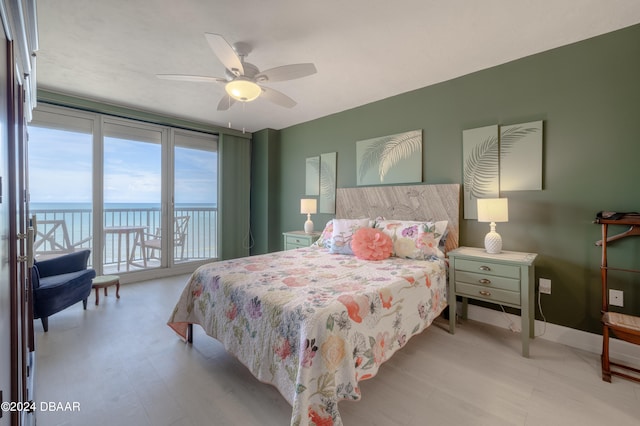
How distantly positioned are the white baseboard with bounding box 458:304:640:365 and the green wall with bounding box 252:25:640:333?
7cm

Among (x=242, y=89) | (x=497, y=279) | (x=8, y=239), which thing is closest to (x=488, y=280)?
(x=497, y=279)

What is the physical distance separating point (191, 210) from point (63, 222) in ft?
5.48

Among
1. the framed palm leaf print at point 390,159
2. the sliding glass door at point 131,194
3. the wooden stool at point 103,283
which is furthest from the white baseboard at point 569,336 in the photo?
the sliding glass door at point 131,194

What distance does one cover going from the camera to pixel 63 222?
12.1ft

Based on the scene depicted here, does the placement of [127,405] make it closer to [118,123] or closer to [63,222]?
[63,222]

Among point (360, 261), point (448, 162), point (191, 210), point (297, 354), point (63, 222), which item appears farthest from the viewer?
point (191, 210)

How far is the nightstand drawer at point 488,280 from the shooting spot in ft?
7.08

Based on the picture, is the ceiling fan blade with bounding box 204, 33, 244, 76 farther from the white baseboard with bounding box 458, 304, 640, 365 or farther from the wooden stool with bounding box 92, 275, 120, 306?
the white baseboard with bounding box 458, 304, 640, 365

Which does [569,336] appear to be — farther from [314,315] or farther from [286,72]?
[286,72]

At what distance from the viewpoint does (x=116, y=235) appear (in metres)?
4.29

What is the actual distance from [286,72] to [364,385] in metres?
2.34

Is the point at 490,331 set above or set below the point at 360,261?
below

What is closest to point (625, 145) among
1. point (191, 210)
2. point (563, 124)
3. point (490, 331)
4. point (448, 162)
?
point (563, 124)

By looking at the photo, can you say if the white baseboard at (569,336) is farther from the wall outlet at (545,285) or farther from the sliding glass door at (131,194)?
the sliding glass door at (131,194)
